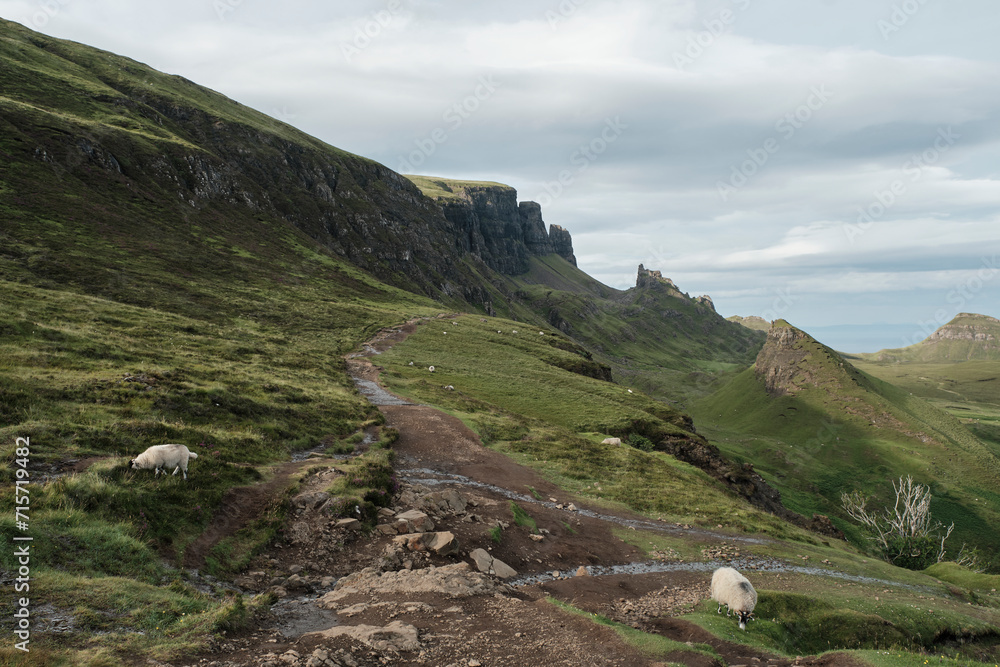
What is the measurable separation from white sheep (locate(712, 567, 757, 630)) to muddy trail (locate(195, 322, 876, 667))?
1288 mm

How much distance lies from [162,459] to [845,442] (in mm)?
128494

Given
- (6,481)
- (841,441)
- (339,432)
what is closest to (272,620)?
(6,481)

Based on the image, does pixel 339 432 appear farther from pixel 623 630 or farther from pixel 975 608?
pixel 975 608

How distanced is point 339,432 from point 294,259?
305 feet

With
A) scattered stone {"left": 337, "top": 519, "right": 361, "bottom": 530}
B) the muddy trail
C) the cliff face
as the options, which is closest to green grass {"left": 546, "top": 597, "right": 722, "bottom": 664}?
the muddy trail

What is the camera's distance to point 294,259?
379ft

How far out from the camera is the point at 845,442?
107625mm

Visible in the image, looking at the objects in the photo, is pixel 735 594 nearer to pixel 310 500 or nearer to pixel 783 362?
pixel 310 500

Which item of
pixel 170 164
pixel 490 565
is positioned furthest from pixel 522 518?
pixel 170 164

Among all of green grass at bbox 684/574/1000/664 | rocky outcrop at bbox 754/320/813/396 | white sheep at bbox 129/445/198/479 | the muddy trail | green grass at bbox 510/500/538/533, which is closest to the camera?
the muddy trail

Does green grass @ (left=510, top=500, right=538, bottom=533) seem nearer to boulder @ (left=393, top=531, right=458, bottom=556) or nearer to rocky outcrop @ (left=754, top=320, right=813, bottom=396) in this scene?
boulder @ (left=393, top=531, right=458, bottom=556)

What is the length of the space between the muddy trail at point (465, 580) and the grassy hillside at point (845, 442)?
61.2 m

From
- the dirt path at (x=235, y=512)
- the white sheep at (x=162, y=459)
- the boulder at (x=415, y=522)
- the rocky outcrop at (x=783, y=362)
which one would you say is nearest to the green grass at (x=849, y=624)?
the boulder at (x=415, y=522)

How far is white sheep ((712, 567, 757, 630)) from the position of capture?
19.8 m
